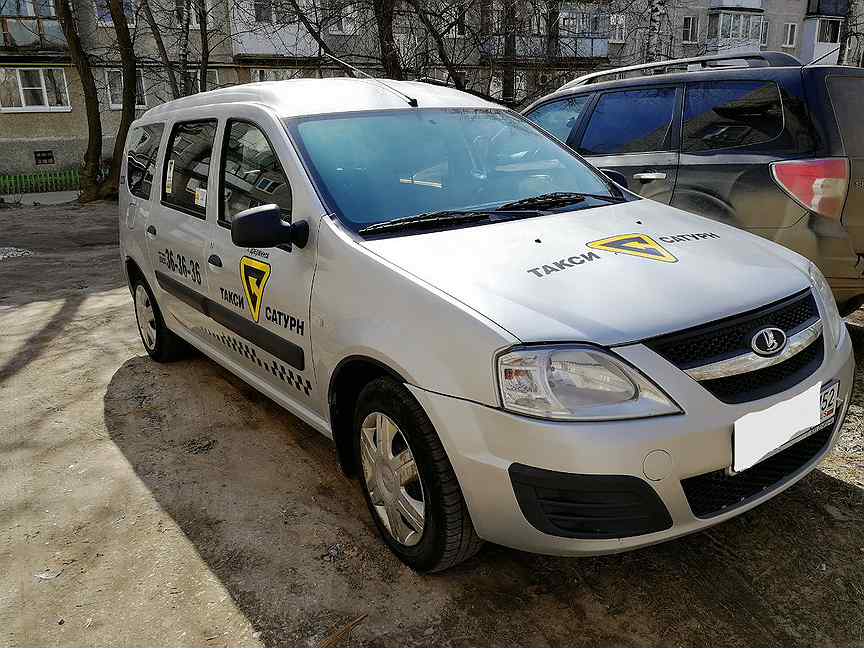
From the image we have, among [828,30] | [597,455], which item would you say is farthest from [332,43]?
[828,30]

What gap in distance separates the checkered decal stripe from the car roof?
3.63ft

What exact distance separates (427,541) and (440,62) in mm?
11098

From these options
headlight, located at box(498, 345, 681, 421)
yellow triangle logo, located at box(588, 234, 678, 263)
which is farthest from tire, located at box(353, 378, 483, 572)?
yellow triangle logo, located at box(588, 234, 678, 263)

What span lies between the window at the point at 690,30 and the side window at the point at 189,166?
3460 cm

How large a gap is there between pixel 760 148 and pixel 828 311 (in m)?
1.85

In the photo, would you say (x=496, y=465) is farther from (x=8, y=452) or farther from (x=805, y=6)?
(x=805, y=6)

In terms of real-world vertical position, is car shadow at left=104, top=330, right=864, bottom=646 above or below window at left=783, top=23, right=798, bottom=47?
below

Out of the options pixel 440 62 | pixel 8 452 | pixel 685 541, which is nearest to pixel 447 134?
pixel 685 541

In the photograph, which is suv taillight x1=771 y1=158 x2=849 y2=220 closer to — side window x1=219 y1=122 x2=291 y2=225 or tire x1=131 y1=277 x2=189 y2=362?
side window x1=219 y1=122 x2=291 y2=225

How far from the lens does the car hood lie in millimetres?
2053

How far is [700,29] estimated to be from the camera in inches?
1319

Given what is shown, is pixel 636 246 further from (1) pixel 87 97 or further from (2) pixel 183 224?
(1) pixel 87 97

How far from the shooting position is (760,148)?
402 cm

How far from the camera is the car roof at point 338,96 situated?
3.14m
